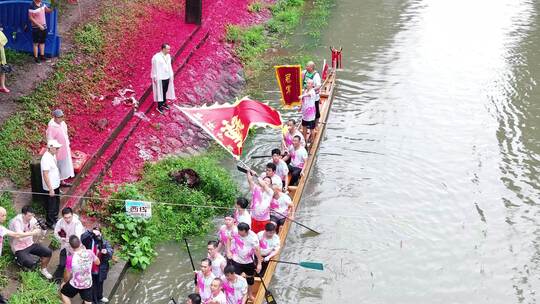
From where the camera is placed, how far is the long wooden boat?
11.6 m

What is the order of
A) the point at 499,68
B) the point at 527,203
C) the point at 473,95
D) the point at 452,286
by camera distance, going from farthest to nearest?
1. the point at 499,68
2. the point at 473,95
3. the point at 527,203
4. the point at 452,286

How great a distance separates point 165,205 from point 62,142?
2.56m

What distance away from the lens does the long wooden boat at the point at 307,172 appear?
1157cm

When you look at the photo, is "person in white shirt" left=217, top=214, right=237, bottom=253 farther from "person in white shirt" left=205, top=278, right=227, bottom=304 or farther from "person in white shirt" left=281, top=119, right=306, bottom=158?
"person in white shirt" left=281, top=119, right=306, bottom=158

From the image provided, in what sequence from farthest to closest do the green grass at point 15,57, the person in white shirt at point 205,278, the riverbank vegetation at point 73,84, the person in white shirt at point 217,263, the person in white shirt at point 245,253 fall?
the green grass at point 15,57
the riverbank vegetation at point 73,84
the person in white shirt at point 245,253
the person in white shirt at point 217,263
the person in white shirt at point 205,278

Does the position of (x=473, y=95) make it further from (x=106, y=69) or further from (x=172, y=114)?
(x=106, y=69)

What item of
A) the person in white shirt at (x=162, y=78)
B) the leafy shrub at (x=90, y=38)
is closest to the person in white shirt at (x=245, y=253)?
the person in white shirt at (x=162, y=78)

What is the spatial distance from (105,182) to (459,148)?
29.7 feet

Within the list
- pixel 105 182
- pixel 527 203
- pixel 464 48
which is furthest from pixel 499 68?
pixel 105 182

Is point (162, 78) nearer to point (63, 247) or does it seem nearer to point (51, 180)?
point (51, 180)

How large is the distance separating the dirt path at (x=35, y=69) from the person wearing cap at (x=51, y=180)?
306cm

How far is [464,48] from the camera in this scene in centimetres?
2480

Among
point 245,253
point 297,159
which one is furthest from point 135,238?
point 297,159

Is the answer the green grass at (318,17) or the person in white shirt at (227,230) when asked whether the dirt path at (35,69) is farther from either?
the green grass at (318,17)
